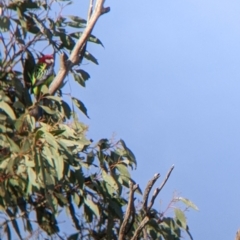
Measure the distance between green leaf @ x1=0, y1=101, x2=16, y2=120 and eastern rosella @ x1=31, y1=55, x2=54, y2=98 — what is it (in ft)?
0.61

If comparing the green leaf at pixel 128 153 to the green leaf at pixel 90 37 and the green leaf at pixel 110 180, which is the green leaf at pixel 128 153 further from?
the green leaf at pixel 90 37

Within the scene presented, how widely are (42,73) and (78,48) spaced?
158mm

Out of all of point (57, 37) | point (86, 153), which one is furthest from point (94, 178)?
point (57, 37)

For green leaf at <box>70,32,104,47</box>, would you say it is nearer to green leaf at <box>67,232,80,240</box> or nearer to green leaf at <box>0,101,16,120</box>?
green leaf at <box>0,101,16,120</box>

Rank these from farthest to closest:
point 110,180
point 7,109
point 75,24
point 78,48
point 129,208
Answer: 1. point 75,24
2. point 78,48
3. point 110,180
4. point 7,109
5. point 129,208

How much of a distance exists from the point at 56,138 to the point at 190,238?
499 mm

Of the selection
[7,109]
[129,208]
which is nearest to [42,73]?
[7,109]

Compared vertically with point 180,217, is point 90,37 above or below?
above

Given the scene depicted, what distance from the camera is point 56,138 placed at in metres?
1.86

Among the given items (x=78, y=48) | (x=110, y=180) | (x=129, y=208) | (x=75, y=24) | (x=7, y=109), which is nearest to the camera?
(x=129, y=208)

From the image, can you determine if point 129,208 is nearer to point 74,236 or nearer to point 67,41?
point 74,236

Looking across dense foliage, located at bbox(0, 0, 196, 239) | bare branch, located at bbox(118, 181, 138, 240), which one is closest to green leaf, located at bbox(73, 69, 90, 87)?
dense foliage, located at bbox(0, 0, 196, 239)

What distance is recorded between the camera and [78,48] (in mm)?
2230

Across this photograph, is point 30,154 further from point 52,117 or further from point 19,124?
point 52,117
